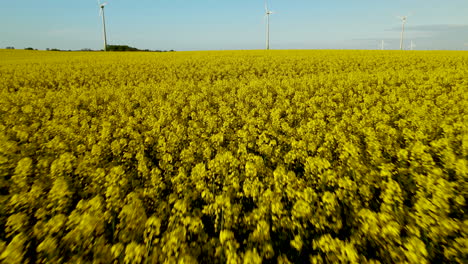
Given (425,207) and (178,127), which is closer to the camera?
(425,207)

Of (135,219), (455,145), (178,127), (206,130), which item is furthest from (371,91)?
(135,219)

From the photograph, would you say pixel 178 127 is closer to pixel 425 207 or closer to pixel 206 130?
pixel 206 130

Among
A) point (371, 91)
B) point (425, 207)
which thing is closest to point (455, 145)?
point (425, 207)

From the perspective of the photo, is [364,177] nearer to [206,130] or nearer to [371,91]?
[206,130]

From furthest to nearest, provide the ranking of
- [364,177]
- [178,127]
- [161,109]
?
[161,109], [178,127], [364,177]

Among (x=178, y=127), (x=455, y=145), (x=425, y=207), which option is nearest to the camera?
(x=425, y=207)

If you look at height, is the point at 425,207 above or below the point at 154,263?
above

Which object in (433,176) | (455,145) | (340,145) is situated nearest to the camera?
(433,176)

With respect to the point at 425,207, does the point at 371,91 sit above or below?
above

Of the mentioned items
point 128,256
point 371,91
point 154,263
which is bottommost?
point 154,263

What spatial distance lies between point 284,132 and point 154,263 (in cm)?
577

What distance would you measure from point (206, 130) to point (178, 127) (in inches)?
33.3

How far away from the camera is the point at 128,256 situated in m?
2.31

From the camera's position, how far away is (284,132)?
7500mm
